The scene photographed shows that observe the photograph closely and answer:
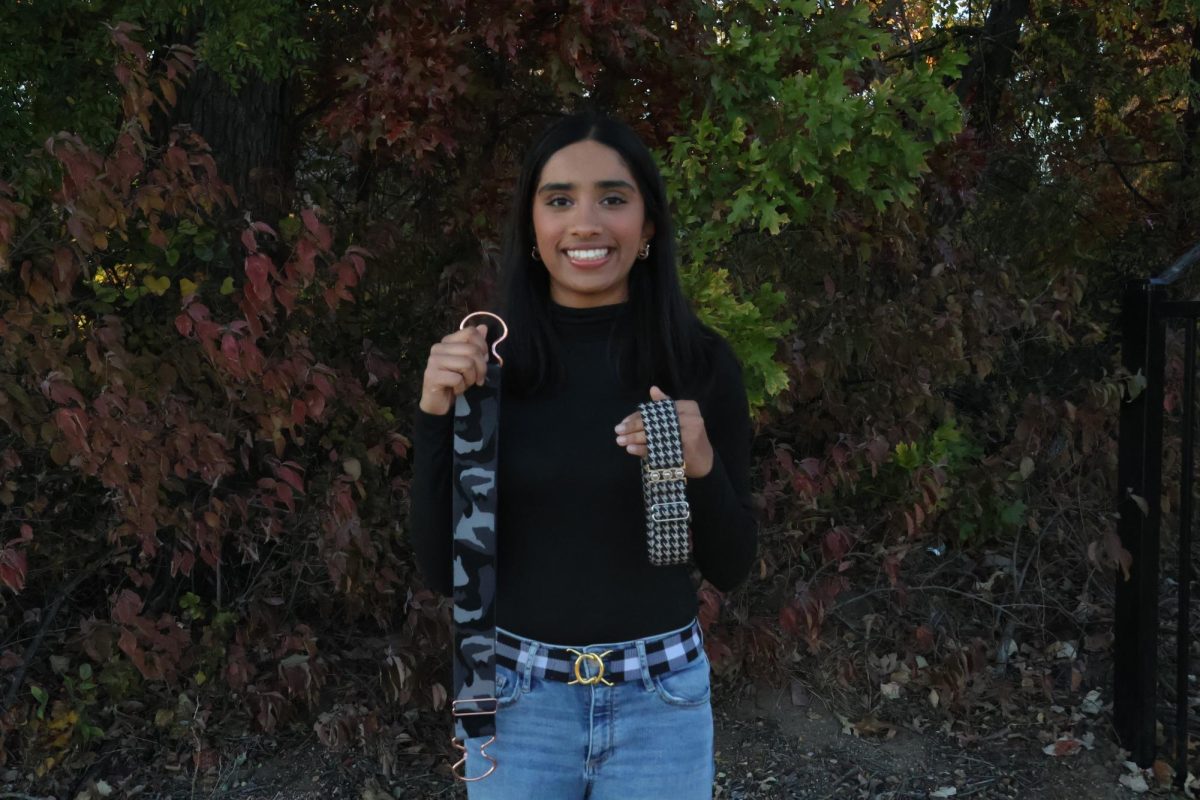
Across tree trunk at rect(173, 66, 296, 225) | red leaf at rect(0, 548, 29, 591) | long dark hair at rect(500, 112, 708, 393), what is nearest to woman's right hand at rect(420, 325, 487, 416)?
long dark hair at rect(500, 112, 708, 393)

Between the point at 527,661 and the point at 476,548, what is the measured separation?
0.71ft

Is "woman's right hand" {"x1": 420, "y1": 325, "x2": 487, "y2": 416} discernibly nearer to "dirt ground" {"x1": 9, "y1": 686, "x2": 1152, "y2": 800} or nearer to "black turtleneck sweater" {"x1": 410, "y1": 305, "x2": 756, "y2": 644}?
"black turtleneck sweater" {"x1": 410, "y1": 305, "x2": 756, "y2": 644}

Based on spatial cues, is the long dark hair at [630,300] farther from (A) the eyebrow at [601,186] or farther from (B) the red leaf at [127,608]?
(B) the red leaf at [127,608]

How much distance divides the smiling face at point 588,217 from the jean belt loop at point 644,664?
23.8 inches

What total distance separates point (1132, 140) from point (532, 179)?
5.32 metres

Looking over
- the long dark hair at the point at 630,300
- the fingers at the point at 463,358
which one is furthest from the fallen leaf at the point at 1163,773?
the fingers at the point at 463,358

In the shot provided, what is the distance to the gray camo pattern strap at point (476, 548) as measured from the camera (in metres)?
1.74

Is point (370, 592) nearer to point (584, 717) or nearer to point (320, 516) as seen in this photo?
point (320, 516)

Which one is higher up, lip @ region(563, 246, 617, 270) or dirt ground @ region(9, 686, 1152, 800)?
lip @ region(563, 246, 617, 270)

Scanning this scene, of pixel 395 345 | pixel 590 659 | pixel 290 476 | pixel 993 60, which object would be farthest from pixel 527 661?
pixel 993 60

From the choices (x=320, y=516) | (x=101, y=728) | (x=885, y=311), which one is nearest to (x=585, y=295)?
(x=320, y=516)

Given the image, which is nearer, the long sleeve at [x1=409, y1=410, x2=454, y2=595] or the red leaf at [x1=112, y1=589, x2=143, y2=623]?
the long sleeve at [x1=409, y1=410, x2=454, y2=595]

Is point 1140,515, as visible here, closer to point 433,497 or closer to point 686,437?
point 686,437

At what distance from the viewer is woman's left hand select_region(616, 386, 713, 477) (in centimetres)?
170
